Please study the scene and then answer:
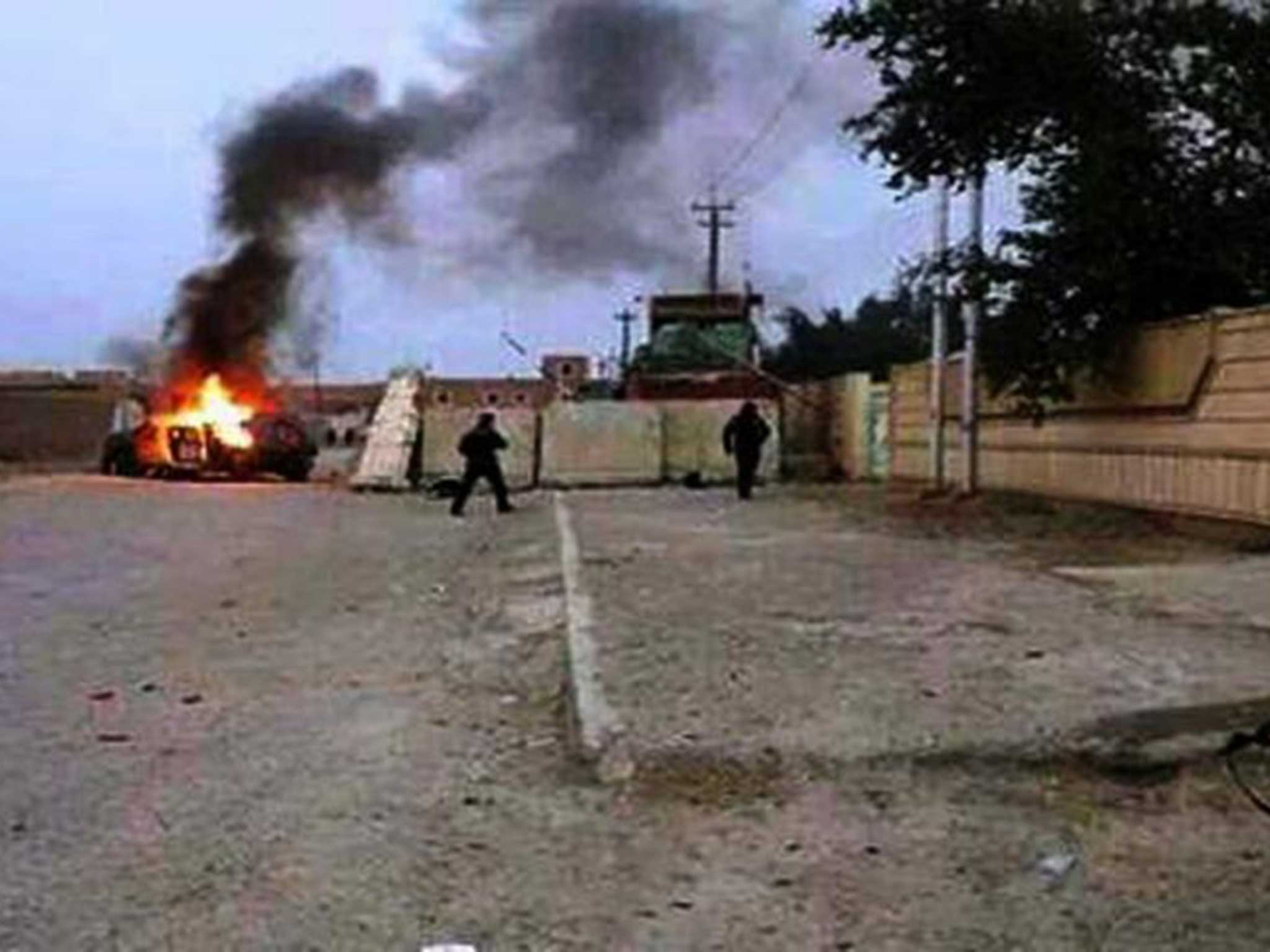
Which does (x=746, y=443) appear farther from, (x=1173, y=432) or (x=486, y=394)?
(x=486, y=394)

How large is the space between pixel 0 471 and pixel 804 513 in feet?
103

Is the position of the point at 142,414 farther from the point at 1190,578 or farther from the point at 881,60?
the point at 1190,578

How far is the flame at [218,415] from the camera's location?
46.9 meters

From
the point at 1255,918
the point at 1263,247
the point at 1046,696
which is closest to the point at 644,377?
the point at 1263,247

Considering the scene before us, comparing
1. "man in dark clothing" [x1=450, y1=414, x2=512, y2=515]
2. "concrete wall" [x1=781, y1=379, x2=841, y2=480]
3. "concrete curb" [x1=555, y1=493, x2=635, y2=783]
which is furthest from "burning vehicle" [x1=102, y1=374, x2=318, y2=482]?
"concrete curb" [x1=555, y1=493, x2=635, y2=783]

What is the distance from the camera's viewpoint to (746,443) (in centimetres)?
3541

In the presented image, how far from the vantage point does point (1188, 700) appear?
33.0 ft

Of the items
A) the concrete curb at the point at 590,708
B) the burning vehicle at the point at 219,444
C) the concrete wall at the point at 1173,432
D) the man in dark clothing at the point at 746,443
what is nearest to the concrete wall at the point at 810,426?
the man in dark clothing at the point at 746,443

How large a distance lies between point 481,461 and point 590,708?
67.4ft

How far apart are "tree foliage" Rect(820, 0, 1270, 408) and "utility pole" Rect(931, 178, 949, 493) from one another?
9.54ft

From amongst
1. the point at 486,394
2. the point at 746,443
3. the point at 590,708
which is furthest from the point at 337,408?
the point at 590,708

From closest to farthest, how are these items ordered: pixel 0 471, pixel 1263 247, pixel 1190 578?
pixel 1190 578
pixel 1263 247
pixel 0 471

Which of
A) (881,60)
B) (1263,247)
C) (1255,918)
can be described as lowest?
(1255,918)

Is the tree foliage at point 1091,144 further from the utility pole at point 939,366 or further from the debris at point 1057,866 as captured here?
the debris at point 1057,866
